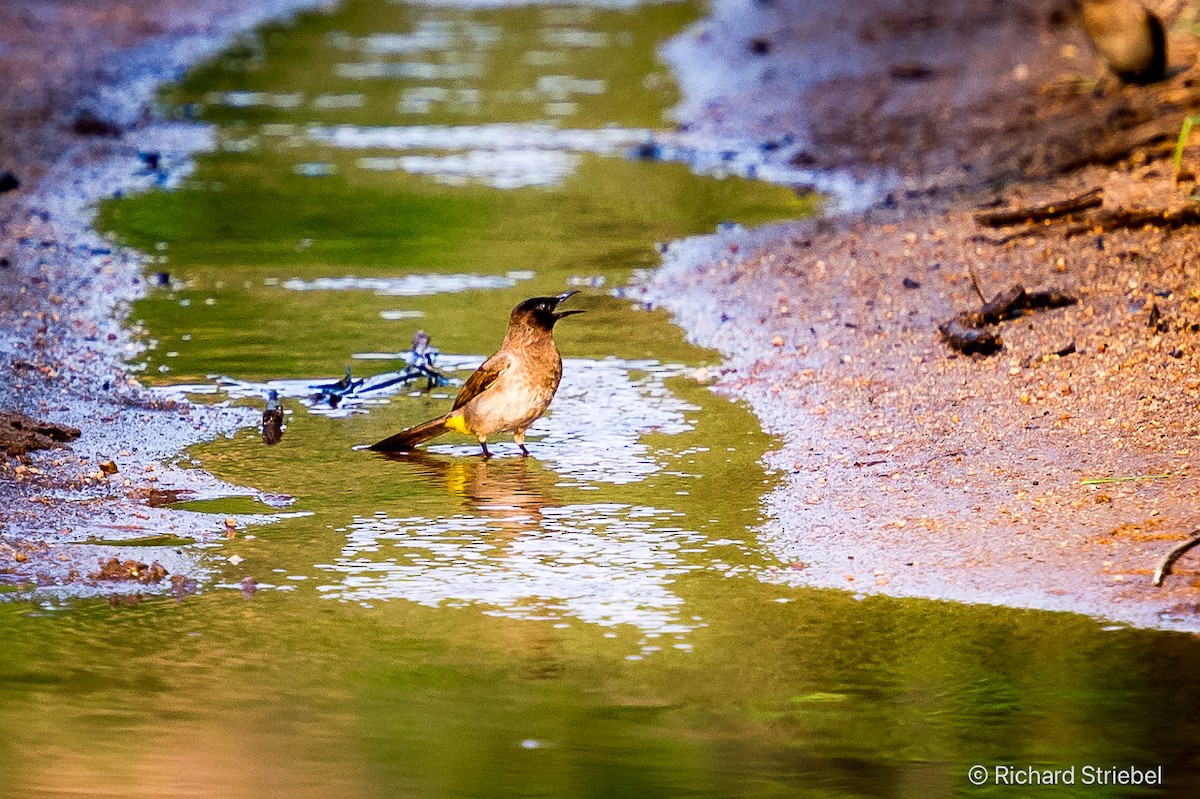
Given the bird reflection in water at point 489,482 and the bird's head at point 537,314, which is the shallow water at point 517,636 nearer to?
the bird reflection in water at point 489,482

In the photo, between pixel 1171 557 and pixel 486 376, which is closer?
pixel 1171 557

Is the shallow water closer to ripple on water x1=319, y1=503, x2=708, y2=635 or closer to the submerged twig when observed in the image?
ripple on water x1=319, y1=503, x2=708, y2=635

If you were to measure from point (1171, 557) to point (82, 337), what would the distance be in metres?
5.58

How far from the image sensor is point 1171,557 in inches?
206

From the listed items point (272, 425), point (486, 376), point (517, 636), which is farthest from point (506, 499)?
point (517, 636)

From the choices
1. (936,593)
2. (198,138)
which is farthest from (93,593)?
(198,138)

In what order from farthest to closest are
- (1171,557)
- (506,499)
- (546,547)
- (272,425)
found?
(272,425) < (506,499) < (546,547) < (1171,557)

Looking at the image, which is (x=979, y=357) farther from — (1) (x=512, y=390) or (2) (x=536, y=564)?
(2) (x=536, y=564)

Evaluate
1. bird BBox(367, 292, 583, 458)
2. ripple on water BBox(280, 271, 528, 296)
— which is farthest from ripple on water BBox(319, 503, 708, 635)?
ripple on water BBox(280, 271, 528, 296)

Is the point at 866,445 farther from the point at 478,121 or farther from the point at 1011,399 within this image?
the point at 478,121

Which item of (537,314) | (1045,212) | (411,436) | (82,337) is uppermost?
(1045,212)

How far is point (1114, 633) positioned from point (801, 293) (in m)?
4.62

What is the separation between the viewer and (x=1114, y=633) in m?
5.13

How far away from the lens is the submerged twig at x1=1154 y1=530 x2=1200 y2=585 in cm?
518
